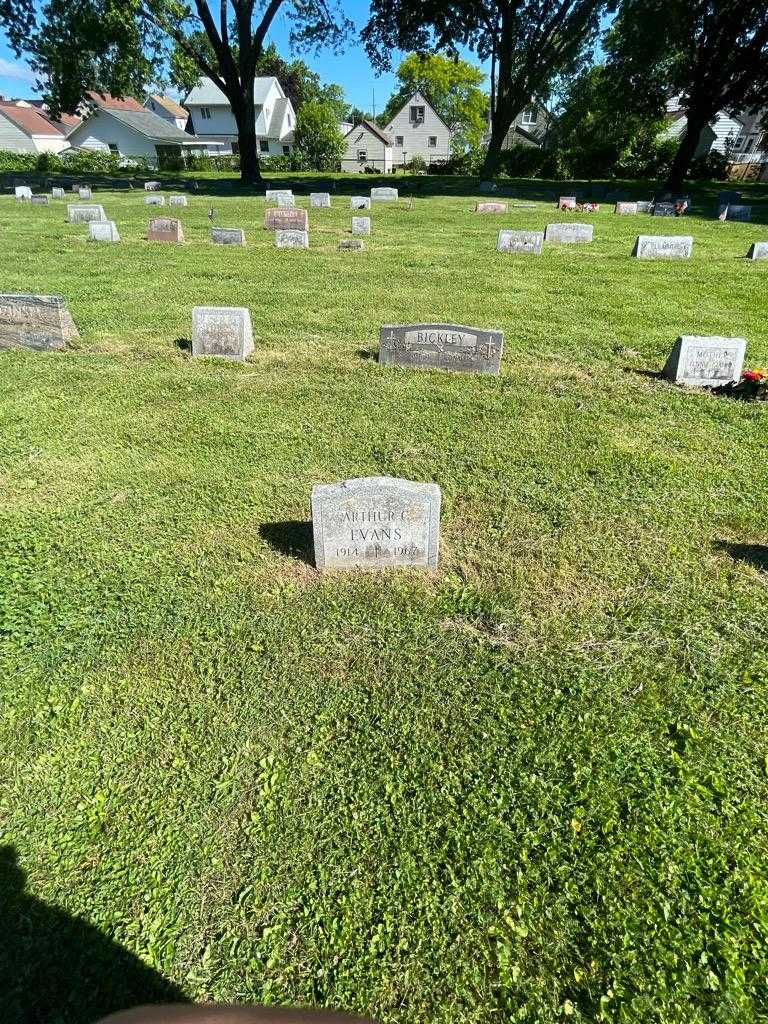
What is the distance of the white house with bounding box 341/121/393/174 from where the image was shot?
202 ft

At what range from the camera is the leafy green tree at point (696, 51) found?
27.6 meters

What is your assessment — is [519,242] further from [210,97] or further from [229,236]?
[210,97]

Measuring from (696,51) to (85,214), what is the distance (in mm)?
32089

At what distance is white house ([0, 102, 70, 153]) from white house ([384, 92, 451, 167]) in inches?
1431

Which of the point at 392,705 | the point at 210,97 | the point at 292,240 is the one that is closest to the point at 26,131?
the point at 210,97

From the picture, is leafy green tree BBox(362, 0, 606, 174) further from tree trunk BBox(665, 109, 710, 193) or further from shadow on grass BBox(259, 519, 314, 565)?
shadow on grass BBox(259, 519, 314, 565)

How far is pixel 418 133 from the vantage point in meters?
63.9

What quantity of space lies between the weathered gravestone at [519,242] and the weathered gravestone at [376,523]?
14067mm

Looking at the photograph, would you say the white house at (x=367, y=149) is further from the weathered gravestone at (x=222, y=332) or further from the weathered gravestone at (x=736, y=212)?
the weathered gravestone at (x=222, y=332)

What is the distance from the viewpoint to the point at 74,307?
10180 mm

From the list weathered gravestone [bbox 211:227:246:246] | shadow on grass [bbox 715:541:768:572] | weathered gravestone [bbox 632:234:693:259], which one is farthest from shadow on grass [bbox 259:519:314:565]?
weathered gravestone [bbox 632:234:693:259]

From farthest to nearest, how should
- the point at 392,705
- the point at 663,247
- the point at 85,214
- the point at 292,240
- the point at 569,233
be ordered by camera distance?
the point at 85,214 → the point at 569,233 → the point at 292,240 → the point at 663,247 → the point at 392,705

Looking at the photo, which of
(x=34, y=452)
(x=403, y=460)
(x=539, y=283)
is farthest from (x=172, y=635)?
(x=539, y=283)

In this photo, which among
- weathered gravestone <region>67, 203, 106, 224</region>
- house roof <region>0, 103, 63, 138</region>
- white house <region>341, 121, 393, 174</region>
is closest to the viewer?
weathered gravestone <region>67, 203, 106, 224</region>
